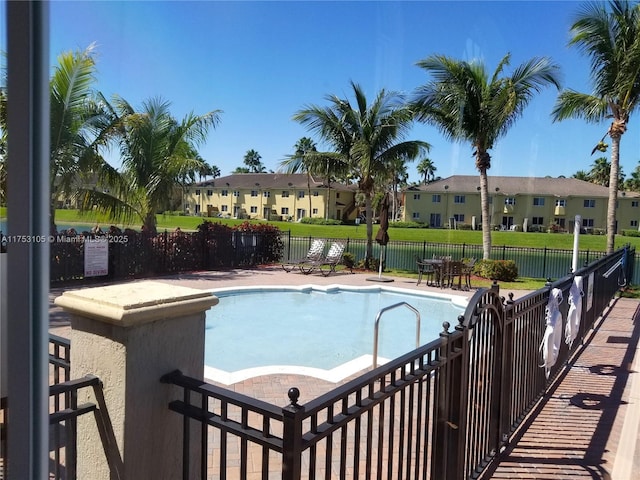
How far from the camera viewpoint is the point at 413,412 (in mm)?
3074

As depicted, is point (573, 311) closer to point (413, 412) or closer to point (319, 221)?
point (413, 412)

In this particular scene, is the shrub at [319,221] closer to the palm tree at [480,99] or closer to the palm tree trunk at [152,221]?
the palm tree at [480,99]

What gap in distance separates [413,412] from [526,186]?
16.3 metres

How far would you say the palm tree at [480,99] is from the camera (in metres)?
13.8

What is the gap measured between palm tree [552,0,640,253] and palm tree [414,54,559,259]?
1.24m

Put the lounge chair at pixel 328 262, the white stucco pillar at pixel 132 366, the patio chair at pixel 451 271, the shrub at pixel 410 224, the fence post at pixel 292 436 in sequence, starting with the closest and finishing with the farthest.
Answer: the fence post at pixel 292 436 → the white stucco pillar at pixel 132 366 → the patio chair at pixel 451 271 → the lounge chair at pixel 328 262 → the shrub at pixel 410 224

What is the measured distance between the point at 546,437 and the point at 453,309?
612cm

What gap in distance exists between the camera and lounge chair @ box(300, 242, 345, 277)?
1369 cm

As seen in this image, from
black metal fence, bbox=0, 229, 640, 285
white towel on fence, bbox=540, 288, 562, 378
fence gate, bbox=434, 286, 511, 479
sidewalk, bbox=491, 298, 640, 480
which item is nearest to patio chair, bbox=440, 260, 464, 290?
black metal fence, bbox=0, 229, 640, 285

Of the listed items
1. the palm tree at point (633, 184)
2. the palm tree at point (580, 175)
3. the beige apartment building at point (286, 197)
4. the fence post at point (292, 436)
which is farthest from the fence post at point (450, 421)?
the beige apartment building at point (286, 197)

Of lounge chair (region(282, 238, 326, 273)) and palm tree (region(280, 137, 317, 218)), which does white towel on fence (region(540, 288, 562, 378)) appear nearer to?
lounge chair (region(282, 238, 326, 273))

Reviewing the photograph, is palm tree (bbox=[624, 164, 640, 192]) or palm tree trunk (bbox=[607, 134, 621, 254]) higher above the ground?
palm tree (bbox=[624, 164, 640, 192])

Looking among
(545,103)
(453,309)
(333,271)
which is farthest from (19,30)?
(545,103)

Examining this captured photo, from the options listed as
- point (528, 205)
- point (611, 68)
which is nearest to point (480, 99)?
point (611, 68)
